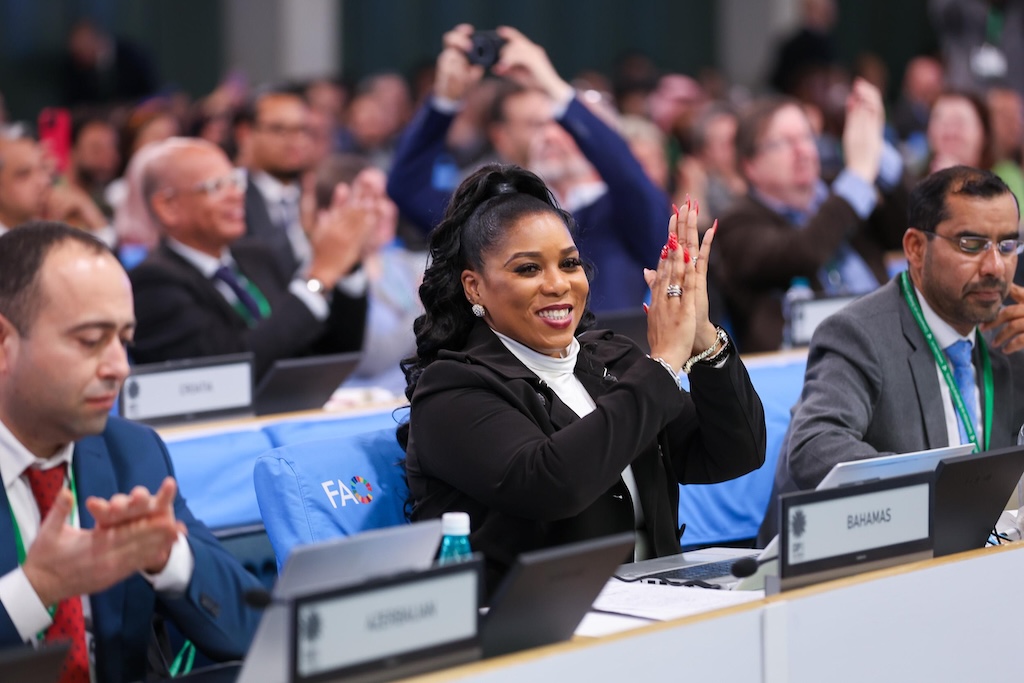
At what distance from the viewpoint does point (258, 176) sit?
5.74 m

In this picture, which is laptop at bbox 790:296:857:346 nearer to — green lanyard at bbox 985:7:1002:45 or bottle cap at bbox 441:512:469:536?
bottle cap at bbox 441:512:469:536

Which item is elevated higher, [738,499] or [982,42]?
[982,42]

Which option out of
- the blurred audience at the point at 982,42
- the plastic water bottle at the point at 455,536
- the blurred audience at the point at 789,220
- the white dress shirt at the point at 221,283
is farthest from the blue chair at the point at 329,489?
the blurred audience at the point at 982,42

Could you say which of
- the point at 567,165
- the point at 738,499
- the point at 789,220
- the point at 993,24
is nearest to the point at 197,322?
the point at 567,165

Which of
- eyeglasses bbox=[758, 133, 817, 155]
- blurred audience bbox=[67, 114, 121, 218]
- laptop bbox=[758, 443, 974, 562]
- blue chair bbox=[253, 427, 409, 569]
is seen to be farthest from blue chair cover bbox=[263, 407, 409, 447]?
blurred audience bbox=[67, 114, 121, 218]

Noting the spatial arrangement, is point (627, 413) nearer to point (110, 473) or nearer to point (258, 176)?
point (110, 473)

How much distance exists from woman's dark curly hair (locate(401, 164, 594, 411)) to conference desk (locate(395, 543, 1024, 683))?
836 millimetres

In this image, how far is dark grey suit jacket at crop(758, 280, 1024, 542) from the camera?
2.61 m

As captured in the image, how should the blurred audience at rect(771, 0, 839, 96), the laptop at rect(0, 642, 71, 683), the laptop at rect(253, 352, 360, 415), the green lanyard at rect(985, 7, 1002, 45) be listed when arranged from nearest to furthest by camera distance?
1. the laptop at rect(0, 642, 71, 683)
2. the laptop at rect(253, 352, 360, 415)
3. the green lanyard at rect(985, 7, 1002, 45)
4. the blurred audience at rect(771, 0, 839, 96)

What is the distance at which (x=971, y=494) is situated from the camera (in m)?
2.06

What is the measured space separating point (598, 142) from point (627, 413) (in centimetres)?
192

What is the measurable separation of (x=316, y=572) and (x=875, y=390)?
1.48 meters

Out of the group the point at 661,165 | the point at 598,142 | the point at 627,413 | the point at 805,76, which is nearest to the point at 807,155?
the point at 598,142

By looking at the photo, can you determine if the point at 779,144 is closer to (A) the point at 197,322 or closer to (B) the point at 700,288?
(A) the point at 197,322
